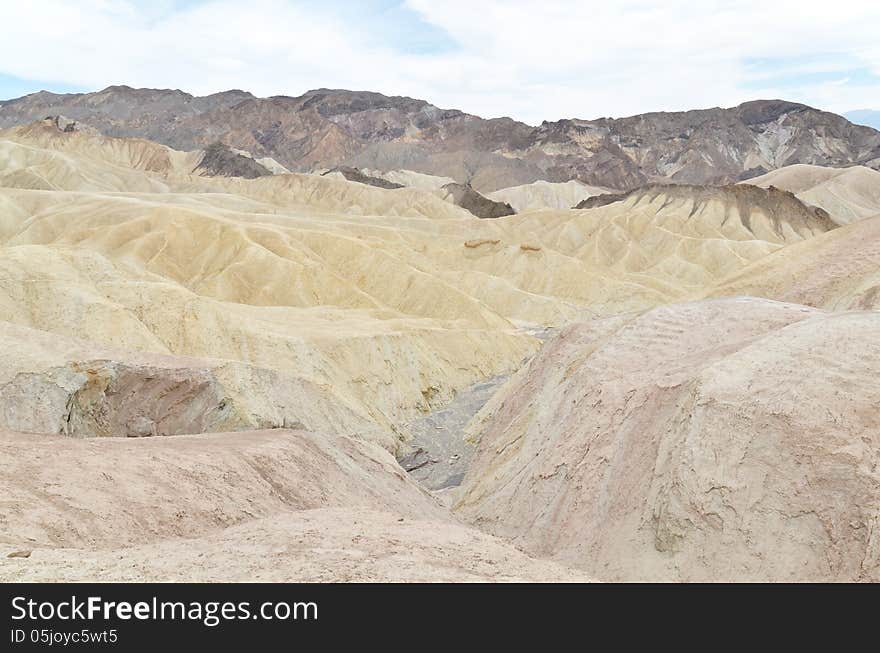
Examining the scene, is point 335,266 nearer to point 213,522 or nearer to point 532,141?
point 213,522

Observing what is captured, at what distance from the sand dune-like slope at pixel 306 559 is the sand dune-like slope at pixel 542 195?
104 meters

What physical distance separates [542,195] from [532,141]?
32267mm

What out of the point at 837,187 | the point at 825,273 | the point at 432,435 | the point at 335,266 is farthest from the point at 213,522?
the point at 837,187

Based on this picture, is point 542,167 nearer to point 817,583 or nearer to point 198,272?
point 198,272

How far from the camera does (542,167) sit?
132250 mm

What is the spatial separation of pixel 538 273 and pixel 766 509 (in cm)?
4966

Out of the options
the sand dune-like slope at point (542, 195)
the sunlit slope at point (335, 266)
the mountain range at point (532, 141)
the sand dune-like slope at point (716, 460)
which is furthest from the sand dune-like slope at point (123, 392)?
the mountain range at point (532, 141)

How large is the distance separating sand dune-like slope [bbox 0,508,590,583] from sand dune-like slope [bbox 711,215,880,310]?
15.6 meters

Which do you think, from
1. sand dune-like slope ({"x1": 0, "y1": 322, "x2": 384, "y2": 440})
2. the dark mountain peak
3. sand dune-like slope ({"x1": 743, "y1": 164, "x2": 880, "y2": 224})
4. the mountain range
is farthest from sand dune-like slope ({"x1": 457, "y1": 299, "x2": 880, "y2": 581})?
the dark mountain peak

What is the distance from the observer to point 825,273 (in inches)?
934

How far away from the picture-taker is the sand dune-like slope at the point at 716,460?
9500 mm

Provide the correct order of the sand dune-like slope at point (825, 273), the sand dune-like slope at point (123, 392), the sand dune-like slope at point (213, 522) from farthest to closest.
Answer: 1. the sand dune-like slope at point (825, 273)
2. the sand dune-like slope at point (123, 392)
3. the sand dune-like slope at point (213, 522)

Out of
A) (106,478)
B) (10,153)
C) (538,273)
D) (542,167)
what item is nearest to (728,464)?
(106,478)

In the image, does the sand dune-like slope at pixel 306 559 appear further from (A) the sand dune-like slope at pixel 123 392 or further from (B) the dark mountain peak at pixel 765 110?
(B) the dark mountain peak at pixel 765 110
